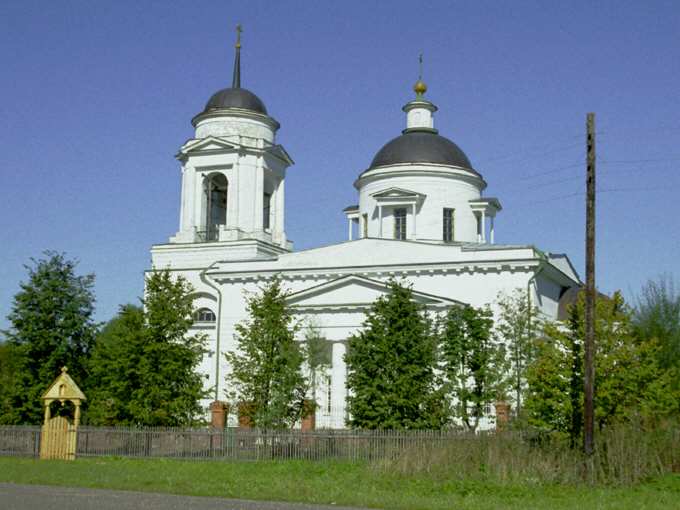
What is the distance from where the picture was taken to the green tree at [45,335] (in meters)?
34.1

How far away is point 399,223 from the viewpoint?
44.2 metres

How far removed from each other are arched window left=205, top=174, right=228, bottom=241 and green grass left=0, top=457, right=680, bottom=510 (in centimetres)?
2069


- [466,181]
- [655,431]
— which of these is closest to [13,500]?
[655,431]

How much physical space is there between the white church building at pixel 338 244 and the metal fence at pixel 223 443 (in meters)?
9.69

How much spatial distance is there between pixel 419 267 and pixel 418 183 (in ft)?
22.5

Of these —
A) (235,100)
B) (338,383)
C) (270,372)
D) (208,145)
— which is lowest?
(338,383)

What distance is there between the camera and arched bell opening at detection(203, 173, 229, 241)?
4403cm

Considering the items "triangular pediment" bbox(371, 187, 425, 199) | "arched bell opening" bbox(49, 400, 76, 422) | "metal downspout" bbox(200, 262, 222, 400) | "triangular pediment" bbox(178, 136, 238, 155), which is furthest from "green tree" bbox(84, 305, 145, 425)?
"triangular pediment" bbox(371, 187, 425, 199)

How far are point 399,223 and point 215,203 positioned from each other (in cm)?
893

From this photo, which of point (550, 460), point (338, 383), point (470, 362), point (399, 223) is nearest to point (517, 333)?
point (470, 362)

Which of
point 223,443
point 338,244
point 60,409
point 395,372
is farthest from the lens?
point 338,244

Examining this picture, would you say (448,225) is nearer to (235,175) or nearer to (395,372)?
(235,175)

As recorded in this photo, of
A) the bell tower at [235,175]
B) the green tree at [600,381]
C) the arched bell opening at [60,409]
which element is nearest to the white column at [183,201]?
the bell tower at [235,175]

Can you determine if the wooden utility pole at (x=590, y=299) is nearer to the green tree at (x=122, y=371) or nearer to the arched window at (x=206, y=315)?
the green tree at (x=122, y=371)
